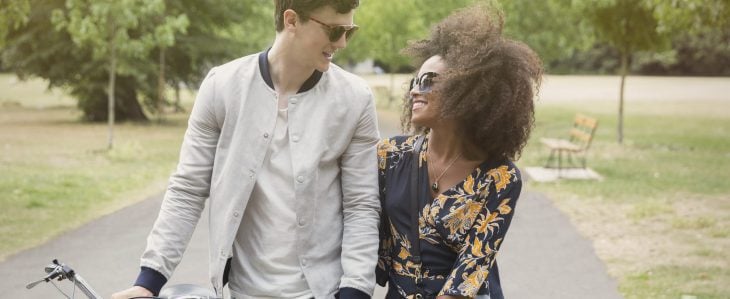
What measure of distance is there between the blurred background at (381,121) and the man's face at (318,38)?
43cm

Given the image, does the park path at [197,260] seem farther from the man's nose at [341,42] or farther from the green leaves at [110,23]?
the green leaves at [110,23]

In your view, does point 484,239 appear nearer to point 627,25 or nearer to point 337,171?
point 337,171

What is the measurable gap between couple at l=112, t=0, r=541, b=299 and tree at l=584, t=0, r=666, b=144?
17370 millimetres

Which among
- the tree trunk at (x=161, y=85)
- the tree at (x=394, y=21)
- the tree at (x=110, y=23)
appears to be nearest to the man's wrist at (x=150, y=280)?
the tree at (x=110, y=23)

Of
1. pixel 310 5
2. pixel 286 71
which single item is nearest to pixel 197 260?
pixel 286 71

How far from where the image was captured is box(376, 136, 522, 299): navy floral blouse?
2811 millimetres

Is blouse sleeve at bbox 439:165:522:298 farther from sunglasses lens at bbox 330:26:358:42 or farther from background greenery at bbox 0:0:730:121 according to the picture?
background greenery at bbox 0:0:730:121

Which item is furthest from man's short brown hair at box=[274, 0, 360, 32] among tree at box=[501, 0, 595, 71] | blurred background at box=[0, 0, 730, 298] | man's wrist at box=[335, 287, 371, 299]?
tree at box=[501, 0, 595, 71]

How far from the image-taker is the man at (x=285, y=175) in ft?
9.38

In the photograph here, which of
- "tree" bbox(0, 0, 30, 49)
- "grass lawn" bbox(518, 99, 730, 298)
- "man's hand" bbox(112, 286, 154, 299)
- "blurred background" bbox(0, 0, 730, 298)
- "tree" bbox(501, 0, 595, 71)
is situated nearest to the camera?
"man's hand" bbox(112, 286, 154, 299)

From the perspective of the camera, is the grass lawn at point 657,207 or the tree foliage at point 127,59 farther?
the tree foliage at point 127,59

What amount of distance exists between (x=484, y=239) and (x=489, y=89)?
0.41 meters

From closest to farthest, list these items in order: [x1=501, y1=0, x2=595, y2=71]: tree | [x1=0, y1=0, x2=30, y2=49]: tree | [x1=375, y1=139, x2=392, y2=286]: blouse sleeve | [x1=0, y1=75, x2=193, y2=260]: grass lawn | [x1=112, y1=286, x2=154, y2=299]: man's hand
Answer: [x1=112, y1=286, x2=154, y2=299]: man's hand, [x1=375, y1=139, x2=392, y2=286]: blouse sleeve, [x1=0, y1=75, x2=193, y2=260]: grass lawn, [x1=0, y1=0, x2=30, y2=49]: tree, [x1=501, y1=0, x2=595, y2=71]: tree

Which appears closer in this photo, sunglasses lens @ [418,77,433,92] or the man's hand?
the man's hand
